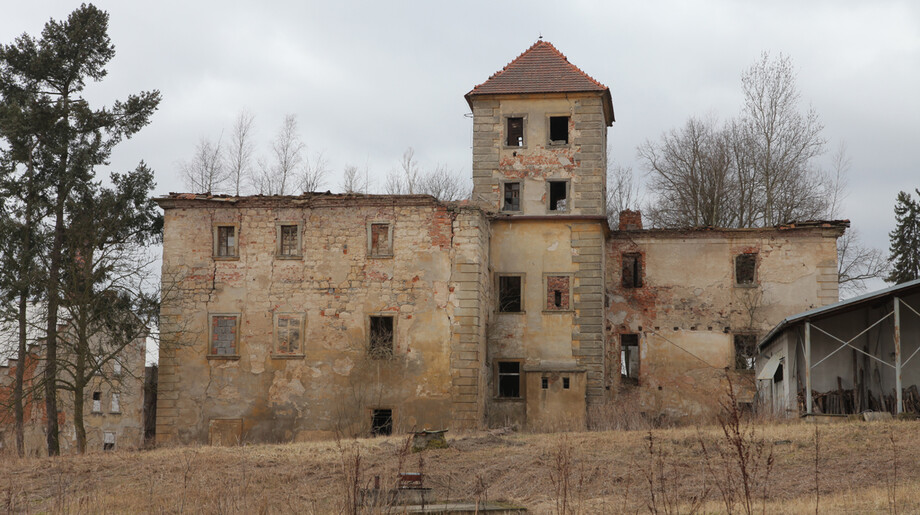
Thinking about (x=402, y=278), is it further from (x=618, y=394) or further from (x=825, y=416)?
(x=825, y=416)

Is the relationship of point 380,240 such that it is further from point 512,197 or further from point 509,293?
point 512,197

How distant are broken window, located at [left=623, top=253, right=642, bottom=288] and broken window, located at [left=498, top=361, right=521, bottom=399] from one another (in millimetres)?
5575

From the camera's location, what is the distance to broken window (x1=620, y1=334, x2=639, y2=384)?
113 ft

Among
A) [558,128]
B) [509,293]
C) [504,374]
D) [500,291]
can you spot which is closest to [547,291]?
[509,293]

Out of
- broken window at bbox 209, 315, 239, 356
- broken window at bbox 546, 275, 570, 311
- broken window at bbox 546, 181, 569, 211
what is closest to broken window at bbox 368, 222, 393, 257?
broken window at bbox 209, 315, 239, 356

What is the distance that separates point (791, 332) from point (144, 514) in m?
18.8

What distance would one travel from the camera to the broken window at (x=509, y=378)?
106 feet

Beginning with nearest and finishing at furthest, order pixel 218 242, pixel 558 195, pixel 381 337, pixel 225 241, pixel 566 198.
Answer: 1. pixel 381 337
2. pixel 218 242
3. pixel 225 241
4. pixel 566 198
5. pixel 558 195

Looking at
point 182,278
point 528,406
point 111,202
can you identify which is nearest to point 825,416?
point 528,406

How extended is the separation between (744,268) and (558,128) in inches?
335

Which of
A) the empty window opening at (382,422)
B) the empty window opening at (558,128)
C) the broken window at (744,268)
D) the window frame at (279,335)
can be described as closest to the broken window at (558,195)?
the empty window opening at (558,128)

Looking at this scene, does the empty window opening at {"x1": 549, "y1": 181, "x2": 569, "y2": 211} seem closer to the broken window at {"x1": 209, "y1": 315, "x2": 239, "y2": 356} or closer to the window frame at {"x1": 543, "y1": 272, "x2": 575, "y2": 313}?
the window frame at {"x1": 543, "y1": 272, "x2": 575, "y2": 313}

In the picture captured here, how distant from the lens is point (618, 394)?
111ft

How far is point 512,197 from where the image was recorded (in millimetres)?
33750
